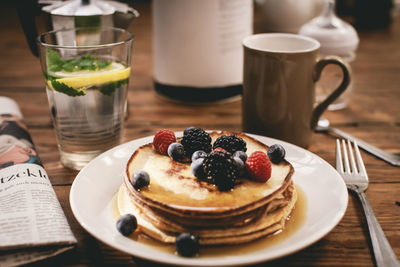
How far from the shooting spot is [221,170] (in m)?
0.68

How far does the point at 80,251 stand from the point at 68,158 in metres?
0.32

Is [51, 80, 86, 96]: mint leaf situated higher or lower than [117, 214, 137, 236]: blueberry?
higher

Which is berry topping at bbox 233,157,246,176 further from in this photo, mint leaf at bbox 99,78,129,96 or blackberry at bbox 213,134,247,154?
mint leaf at bbox 99,78,129,96

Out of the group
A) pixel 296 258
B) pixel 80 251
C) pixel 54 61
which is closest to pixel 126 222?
pixel 80 251

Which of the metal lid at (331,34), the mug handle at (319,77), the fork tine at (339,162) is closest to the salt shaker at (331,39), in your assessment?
the metal lid at (331,34)

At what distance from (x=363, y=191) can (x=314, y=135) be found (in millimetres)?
308

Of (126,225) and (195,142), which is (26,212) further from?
(195,142)

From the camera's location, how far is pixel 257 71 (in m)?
0.99

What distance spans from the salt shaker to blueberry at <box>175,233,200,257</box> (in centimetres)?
82

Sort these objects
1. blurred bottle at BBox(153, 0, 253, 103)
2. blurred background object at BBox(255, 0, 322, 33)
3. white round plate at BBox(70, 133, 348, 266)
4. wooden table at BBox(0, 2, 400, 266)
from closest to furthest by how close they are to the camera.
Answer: white round plate at BBox(70, 133, 348, 266), wooden table at BBox(0, 2, 400, 266), blurred bottle at BBox(153, 0, 253, 103), blurred background object at BBox(255, 0, 322, 33)

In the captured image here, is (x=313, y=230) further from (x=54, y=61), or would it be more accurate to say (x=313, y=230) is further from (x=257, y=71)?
(x=54, y=61)

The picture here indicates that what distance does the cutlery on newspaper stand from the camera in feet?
3.17

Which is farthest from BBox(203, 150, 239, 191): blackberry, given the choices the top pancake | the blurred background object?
the blurred background object

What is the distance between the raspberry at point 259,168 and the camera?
0.70 meters
